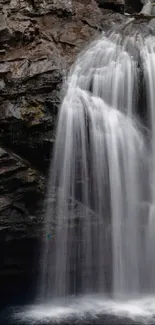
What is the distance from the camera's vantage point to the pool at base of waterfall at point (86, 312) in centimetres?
918

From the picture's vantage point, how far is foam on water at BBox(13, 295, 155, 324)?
9.34 meters

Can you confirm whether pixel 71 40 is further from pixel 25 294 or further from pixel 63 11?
pixel 25 294

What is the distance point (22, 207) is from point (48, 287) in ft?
8.06

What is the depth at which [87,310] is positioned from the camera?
9.97 metres

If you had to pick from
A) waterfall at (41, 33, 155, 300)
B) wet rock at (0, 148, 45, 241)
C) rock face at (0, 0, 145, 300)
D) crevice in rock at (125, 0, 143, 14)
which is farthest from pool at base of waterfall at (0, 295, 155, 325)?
crevice in rock at (125, 0, 143, 14)

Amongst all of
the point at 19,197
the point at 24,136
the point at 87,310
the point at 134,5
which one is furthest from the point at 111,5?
the point at 87,310

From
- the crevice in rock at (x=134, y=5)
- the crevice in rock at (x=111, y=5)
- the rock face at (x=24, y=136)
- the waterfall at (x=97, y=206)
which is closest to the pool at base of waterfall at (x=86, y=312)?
the waterfall at (x=97, y=206)

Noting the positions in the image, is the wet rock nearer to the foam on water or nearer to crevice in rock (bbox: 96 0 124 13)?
the foam on water

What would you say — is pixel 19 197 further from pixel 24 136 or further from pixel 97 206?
pixel 97 206

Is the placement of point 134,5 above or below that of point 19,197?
above

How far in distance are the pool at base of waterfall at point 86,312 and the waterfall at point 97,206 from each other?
14.2 inches

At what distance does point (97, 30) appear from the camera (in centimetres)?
1503

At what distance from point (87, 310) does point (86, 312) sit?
151 mm

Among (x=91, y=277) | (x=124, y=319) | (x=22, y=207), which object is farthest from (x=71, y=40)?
(x=124, y=319)
